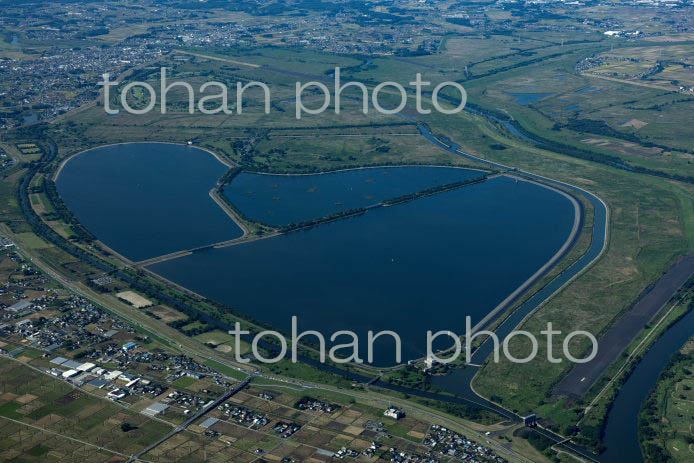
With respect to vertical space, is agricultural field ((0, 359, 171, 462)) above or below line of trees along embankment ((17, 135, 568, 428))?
below

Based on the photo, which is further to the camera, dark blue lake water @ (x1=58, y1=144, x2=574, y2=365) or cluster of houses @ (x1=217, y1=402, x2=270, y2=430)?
dark blue lake water @ (x1=58, y1=144, x2=574, y2=365)

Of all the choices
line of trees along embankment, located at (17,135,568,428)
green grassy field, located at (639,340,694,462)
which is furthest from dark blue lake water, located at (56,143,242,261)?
green grassy field, located at (639,340,694,462)

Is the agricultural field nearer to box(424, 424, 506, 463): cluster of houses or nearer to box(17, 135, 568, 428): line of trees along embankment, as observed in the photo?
box(17, 135, 568, 428): line of trees along embankment

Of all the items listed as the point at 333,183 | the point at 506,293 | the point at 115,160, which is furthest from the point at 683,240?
the point at 115,160

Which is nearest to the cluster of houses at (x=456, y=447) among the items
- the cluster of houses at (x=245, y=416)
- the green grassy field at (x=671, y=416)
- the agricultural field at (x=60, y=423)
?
the green grassy field at (x=671, y=416)

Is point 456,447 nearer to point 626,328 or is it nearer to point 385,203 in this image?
point 626,328

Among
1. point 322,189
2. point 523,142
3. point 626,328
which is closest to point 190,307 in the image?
point 322,189

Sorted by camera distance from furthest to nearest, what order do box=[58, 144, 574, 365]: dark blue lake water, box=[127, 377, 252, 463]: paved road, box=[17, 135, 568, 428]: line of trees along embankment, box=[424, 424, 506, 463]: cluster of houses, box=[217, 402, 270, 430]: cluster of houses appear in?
box=[58, 144, 574, 365]: dark blue lake water < box=[17, 135, 568, 428]: line of trees along embankment < box=[217, 402, 270, 430]: cluster of houses < box=[127, 377, 252, 463]: paved road < box=[424, 424, 506, 463]: cluster of houses
